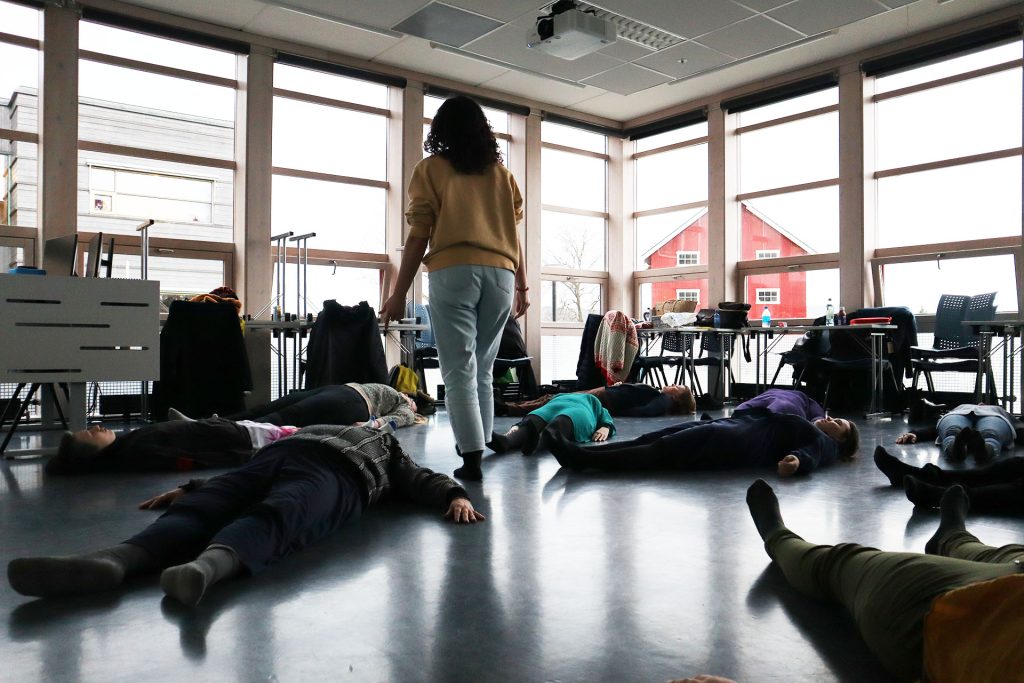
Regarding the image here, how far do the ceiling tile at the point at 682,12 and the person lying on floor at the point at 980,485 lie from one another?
4.37 meters

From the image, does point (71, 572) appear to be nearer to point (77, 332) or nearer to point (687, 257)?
point (77, 332)

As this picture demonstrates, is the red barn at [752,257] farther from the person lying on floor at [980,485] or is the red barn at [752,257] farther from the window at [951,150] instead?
the person lying on floor at [980,485]

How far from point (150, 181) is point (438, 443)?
425 cm

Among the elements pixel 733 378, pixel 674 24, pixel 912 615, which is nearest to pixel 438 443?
pixel 912 615

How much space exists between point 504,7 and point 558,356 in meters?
4.16

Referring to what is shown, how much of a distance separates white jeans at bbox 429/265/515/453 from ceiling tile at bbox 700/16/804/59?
444 cm

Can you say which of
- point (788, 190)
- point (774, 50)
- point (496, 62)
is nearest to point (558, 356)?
point (788, 190)

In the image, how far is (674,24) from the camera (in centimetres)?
602

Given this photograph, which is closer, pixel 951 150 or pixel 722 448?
pixel 722 448

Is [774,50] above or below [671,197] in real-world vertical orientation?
above

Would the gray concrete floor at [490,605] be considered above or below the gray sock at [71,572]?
below

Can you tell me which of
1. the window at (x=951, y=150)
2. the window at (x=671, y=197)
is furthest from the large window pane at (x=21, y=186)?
the window at (x=951, y=150)

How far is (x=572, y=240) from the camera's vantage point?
29.6 ft

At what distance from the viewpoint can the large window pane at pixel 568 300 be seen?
8.77 meters
